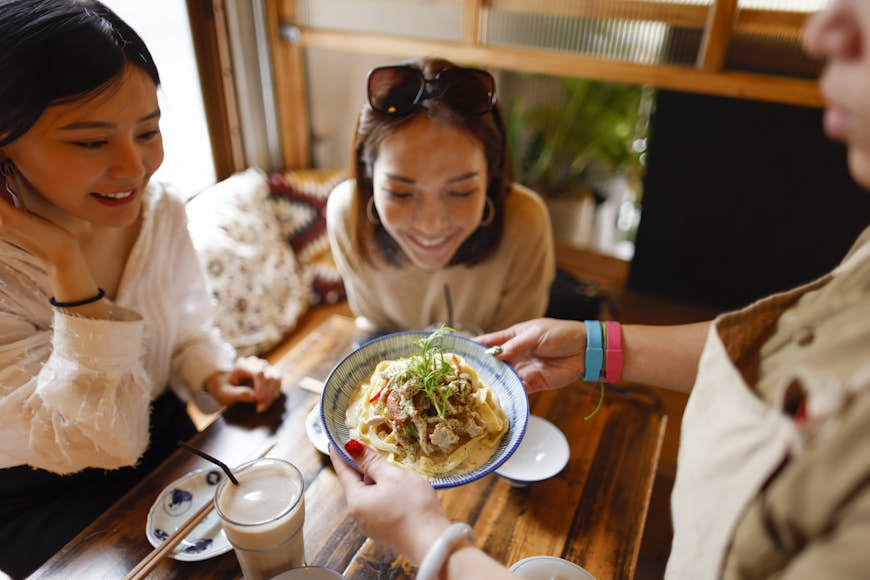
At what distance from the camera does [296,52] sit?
3.57 meters

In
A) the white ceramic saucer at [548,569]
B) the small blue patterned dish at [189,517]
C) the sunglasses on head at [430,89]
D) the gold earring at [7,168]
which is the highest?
the sunglasses on head at [430,89]

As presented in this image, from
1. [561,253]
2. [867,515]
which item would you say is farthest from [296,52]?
[867,515]

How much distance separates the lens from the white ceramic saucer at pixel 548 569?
3.60ft

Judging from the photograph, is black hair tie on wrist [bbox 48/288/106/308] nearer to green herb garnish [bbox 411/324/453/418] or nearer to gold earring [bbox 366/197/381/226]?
green herb garnish [bbox 411/324/453/418]

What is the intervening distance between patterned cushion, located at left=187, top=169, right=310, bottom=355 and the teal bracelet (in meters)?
2.16

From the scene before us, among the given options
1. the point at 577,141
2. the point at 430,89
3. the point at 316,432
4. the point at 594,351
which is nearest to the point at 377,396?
the point at 316,432

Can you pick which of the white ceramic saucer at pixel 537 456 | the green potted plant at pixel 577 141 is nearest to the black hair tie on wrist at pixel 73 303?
the white ceramic saucer at pixel 537 456

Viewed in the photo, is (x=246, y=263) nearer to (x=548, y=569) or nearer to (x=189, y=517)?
(x=189, y=517)

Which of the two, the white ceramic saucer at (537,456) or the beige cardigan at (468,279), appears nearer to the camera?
the white ceramic saucer at (537,456)

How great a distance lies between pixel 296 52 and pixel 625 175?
2.81 m

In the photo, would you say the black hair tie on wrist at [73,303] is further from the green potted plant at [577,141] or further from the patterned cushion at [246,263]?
the green potted plant at [577,141]

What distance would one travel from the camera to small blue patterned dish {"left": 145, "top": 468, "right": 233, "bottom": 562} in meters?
1.18

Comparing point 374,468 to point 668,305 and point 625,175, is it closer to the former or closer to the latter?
point 668,305

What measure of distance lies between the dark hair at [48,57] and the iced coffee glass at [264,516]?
90 cm
